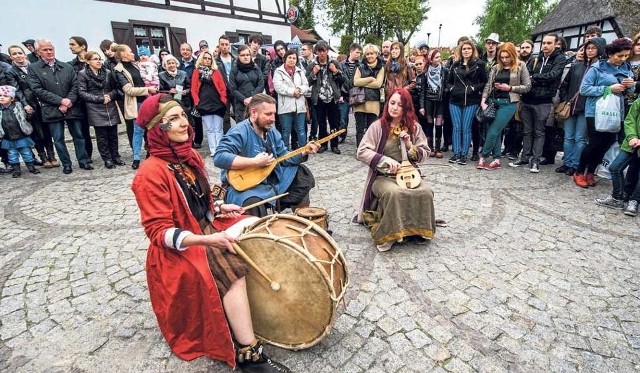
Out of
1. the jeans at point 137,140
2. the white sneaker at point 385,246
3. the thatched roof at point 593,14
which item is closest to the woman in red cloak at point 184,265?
the white sneaker at point 385,246

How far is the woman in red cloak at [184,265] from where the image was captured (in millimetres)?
2199

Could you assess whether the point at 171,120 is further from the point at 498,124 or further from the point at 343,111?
the point at 343,111

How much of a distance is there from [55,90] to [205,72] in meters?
2.52

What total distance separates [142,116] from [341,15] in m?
37.2

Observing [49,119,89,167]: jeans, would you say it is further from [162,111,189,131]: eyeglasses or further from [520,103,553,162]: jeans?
[520,103,553,162]: jeans

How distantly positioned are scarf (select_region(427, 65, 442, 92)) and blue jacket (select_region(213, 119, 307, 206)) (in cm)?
424

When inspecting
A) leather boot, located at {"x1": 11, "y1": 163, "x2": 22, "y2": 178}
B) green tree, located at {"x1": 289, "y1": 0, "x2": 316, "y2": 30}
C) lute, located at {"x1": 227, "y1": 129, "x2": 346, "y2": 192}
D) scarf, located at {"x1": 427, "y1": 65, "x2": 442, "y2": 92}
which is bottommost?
leather boot, located at {"x1": 11, "y1": 163, "x2": 22, "y2": 178}

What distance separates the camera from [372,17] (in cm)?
3553

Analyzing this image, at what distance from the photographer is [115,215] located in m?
5.04

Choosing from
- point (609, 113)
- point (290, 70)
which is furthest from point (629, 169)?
point (290, 70)

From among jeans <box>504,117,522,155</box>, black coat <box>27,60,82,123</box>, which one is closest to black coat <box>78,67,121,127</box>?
black coat <box>27,60,82,123</box>

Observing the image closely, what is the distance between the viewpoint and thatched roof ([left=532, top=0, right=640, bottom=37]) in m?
17.0

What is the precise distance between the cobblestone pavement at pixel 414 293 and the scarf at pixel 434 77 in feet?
8.84

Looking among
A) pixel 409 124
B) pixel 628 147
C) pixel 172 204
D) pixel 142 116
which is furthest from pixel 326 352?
pixel 628 147
